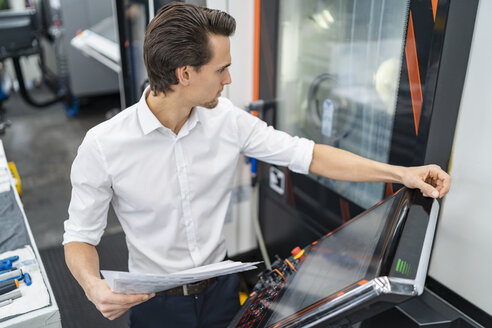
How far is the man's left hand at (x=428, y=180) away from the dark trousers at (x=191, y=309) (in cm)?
69

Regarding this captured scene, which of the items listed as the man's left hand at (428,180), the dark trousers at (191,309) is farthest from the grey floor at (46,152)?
the man's left hand at (428,180)

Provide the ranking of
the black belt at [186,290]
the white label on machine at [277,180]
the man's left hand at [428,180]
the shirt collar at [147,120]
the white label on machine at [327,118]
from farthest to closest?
the white label on machine at [277,180] → the white label on machine at [327,118] → the black belt at [186,290] → the shirt collar at [147,120] → the man's left hand at [428,180]

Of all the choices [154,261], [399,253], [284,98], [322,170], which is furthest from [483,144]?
[154,261]

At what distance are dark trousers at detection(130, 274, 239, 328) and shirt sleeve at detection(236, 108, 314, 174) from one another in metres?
0.45

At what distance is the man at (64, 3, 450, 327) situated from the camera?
1.14 metres

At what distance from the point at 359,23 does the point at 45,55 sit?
17.6ft

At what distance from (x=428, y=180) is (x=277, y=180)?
1.02 meters

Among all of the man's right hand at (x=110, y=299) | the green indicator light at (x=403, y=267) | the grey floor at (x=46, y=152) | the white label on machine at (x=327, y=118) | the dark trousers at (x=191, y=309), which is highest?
the green indicator light at (x=403, y=267)

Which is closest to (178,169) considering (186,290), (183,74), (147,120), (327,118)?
(147,120)

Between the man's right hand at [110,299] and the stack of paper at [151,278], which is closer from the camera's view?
the stack of paper at [151,278]

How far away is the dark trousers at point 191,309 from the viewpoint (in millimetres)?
1396

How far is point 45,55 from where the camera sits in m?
5.85

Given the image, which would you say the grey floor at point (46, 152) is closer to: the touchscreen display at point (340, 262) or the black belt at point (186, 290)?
the black belt at point (186, 290)

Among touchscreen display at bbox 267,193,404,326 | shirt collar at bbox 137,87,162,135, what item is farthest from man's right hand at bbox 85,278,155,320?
shirt collar at bbox 137,87,162,135
